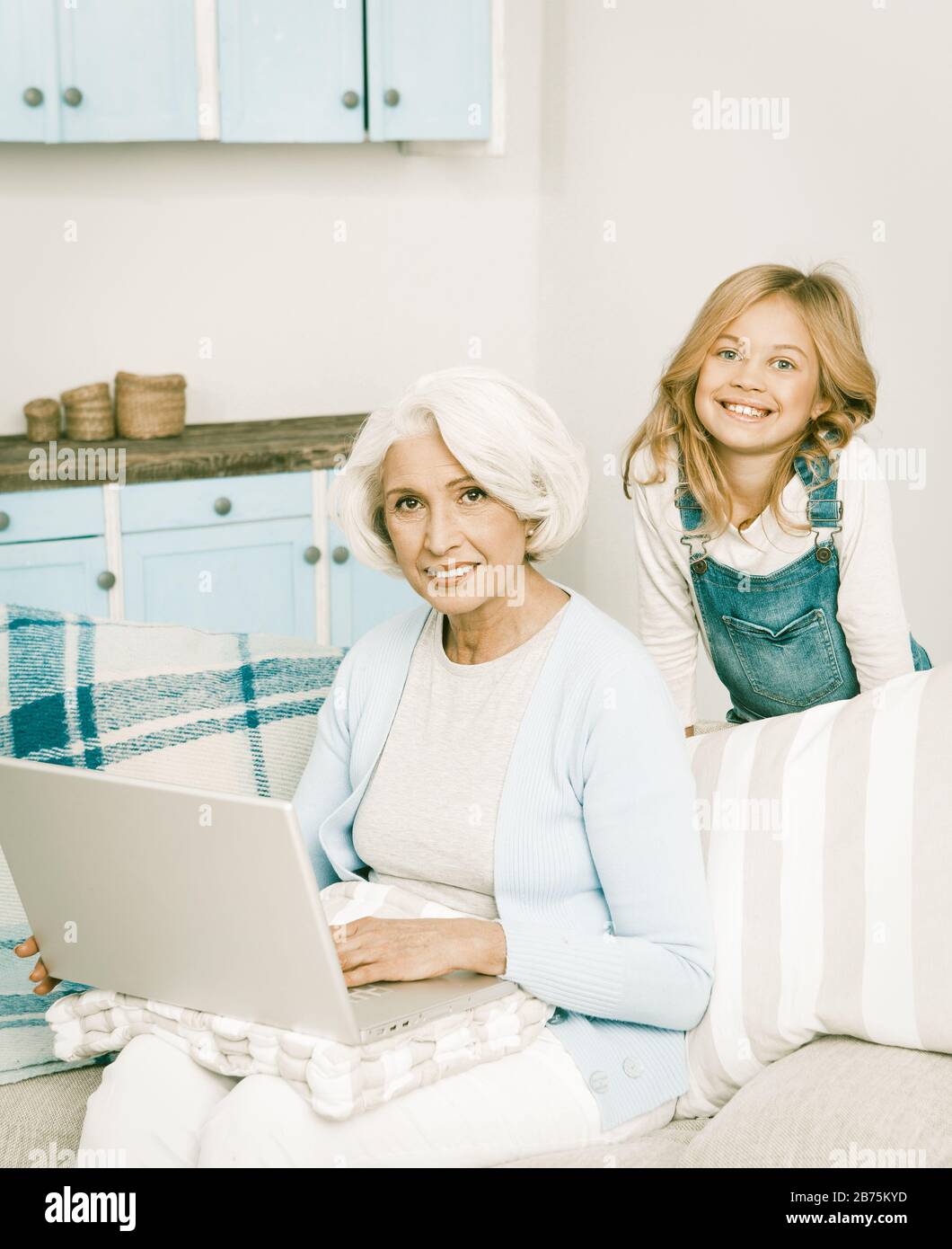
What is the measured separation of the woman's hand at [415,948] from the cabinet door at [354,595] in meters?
2.11

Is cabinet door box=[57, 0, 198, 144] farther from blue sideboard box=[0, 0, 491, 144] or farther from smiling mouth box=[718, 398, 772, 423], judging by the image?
smiling mouth box=[718, 398, 772, 423]

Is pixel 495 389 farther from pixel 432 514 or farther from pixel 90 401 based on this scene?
pixel 90 401

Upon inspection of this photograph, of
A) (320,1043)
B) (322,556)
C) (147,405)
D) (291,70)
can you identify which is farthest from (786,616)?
(291,70)

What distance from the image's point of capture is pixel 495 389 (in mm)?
1531

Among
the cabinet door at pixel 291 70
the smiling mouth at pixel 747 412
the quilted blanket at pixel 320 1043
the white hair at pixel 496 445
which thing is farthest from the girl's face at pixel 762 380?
the cabinet door at pixel 291 70

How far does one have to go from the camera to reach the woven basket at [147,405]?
339cm

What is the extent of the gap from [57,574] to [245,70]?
1.21 metres

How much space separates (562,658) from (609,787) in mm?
161

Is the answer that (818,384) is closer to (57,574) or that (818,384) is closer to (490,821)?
(490,821)

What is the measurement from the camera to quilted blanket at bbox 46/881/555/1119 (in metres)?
1.24

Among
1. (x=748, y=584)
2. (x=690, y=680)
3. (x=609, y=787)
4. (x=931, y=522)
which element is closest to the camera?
(x=609, y=787)

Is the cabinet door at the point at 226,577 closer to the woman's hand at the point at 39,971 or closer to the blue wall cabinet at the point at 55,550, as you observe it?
the blue wall cabinet at the point at 55,550

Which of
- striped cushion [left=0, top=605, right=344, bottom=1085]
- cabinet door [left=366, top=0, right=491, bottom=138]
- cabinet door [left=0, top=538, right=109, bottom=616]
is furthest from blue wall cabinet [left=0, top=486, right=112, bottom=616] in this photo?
striped cushion [left=0, top=605, right=344, bottom=1085]

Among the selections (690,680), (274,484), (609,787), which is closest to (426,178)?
(274,484)
